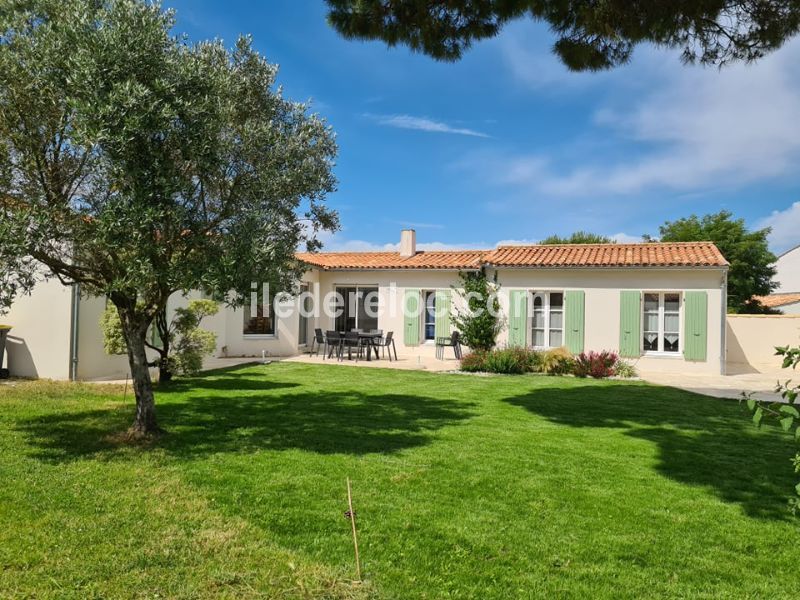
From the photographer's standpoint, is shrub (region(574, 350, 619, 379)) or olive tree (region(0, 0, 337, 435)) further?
shrub (region(574, 350, 619, 379))

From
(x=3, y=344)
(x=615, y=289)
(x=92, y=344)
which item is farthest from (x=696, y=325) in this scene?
(x=3, y=344)

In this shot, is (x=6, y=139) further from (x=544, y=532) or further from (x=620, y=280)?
(x=620, y=280)

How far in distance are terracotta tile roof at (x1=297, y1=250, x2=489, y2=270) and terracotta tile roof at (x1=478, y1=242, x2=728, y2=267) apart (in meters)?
0.97

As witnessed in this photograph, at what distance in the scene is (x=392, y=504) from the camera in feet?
16.4

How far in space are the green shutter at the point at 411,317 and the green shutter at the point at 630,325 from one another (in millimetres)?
7431

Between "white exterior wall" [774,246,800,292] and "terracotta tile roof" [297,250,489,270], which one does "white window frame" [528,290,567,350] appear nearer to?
"terracotta tile roof" [297,250,489,270]

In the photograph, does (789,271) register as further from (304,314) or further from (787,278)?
(304,314)

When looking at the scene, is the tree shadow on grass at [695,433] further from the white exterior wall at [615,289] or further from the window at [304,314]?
the window at [304,314]

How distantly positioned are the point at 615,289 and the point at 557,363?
352cm

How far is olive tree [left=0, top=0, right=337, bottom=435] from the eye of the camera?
5.45m

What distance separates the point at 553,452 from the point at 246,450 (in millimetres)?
4073

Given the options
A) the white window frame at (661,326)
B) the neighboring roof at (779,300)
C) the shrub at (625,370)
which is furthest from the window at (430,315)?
the neighboring roof at (779,300)

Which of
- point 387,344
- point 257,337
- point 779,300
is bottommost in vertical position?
point 387,344

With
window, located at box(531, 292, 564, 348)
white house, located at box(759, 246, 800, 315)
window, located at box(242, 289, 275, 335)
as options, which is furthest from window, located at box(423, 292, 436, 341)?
white house, located at box(759, 246, 800, 315)
